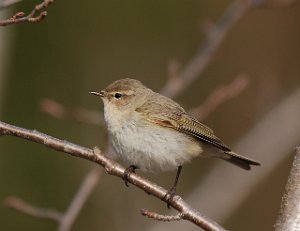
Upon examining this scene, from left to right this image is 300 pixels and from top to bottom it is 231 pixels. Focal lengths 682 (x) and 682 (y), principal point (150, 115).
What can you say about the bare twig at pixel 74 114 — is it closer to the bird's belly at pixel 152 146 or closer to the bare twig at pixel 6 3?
the bird's belly at pixel 152 146

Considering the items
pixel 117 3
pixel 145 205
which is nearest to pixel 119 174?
pixel 145 205

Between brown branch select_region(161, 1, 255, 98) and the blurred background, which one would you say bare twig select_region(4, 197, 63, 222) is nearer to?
brown branch select_region(161, 1, 255, 98)

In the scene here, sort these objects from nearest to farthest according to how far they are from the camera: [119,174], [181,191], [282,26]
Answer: [119,174], [181,191], [282,26]

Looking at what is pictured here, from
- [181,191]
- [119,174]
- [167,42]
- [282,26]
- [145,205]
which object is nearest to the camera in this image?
[119,174]

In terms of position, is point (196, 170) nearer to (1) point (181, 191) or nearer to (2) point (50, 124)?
(1) point (181, 191)

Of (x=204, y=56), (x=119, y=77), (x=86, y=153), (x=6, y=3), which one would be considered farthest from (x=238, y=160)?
(x=119, y=77)

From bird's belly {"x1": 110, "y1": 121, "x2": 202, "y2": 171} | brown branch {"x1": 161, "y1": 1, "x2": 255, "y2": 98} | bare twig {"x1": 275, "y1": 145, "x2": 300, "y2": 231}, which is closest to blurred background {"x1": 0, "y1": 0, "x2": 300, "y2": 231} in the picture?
brown branch {"x1": 161, "y1": 1, "x2": 255, "y2": 98}

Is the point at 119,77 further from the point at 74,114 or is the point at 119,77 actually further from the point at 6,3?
the point at 6,3
